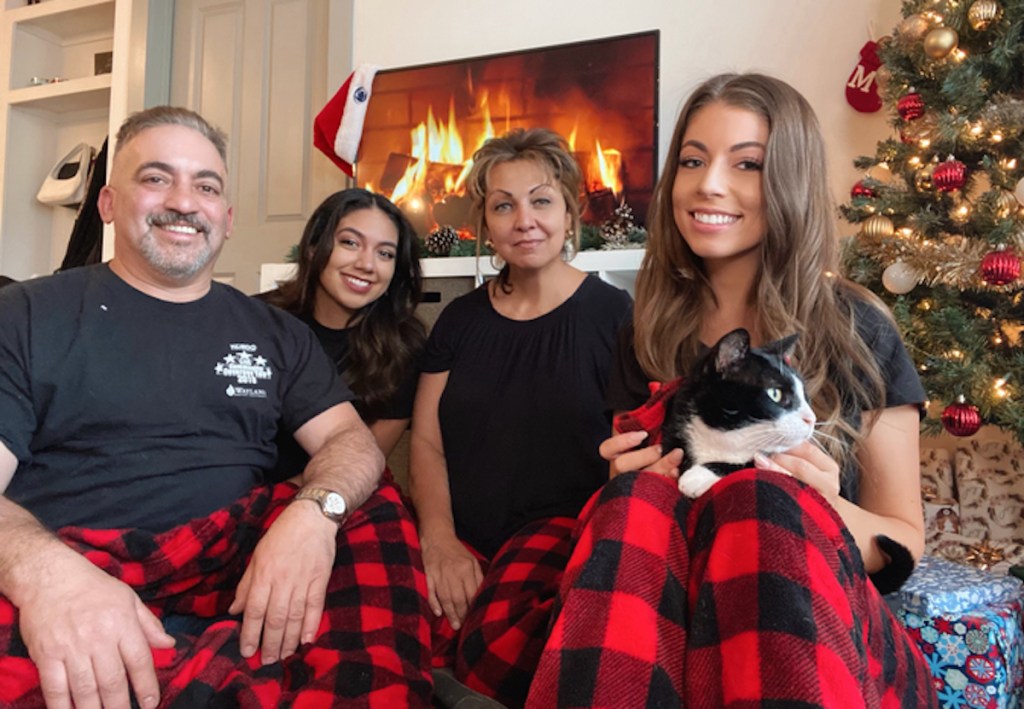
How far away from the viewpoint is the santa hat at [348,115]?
2.96m

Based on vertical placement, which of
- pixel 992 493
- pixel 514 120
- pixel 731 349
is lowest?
pixel 992 493

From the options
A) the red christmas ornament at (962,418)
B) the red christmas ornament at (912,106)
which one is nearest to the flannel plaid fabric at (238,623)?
the red christmas ornament at (962,418)

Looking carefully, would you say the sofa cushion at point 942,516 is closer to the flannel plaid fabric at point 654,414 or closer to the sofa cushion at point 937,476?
the sofa cushion at point 937,476

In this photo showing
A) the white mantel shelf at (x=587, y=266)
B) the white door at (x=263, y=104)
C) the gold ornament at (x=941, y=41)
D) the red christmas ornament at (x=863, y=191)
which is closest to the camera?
the gold ornament at (x=941, y=41)

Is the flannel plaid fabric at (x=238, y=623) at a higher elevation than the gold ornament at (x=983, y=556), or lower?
higher

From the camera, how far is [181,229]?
1.23m

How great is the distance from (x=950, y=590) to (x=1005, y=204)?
3.10ft

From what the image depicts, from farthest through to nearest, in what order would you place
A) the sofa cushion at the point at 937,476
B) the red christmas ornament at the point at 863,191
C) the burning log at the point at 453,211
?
the burning log at the point at 453,211
the sofa cushion at the point at 937,476
the red christmas ornament at the point at 863,191

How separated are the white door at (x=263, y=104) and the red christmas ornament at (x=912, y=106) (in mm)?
2261

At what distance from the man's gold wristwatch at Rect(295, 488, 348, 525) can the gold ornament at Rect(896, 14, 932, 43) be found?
1.81 m

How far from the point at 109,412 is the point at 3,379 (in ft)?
0.46

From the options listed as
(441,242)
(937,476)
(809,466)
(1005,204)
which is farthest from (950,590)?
(441,242)

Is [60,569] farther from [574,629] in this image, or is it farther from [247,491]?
[574,629]

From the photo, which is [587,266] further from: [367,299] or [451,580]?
[451,580]
